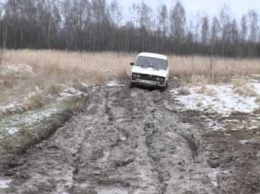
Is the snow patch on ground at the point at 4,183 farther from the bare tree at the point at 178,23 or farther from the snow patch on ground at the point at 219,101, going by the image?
the bare tree at the point at 178,23

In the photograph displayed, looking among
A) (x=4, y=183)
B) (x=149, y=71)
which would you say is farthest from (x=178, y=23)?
(x=4, y=183)

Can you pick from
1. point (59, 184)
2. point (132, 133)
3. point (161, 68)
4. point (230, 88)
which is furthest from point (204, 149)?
point (161, 68)

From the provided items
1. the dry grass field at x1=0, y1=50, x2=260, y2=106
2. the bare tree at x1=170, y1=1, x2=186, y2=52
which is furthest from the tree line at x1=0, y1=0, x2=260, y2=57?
the dry grass field at x1=0, y1=50, x2=260, y2=106

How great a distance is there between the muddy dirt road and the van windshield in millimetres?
9904

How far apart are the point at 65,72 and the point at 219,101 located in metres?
9.94

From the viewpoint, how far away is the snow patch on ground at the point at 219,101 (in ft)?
51.6

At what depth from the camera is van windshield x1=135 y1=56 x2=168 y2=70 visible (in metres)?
23.8

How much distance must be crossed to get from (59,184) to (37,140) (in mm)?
3269

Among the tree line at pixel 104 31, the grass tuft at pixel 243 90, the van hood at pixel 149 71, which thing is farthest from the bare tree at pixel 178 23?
the grass tuft at pixel 243 90

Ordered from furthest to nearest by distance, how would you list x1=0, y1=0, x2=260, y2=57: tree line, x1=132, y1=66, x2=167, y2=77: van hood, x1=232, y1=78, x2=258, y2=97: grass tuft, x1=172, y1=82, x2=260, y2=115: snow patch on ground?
x1=0, y1=0, x2=260, y2=57: tree line → x1=132, y1=66, x2=167, y2=77: van hood → x1=232, y1=78, x2=258, y2=97: grass tuft → x1=172, y1=82, x2=260, y2=115: snow patch on ground

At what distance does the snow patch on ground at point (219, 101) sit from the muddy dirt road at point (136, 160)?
239cm

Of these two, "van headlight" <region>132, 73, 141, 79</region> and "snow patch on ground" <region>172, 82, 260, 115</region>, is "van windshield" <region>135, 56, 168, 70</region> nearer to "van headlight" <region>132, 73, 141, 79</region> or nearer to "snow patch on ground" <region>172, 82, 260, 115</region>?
"van headlight" <region>132, 73, 141, 79</region>

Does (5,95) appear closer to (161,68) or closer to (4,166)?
(4,166)

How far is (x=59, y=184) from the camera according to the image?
7.26 metres
